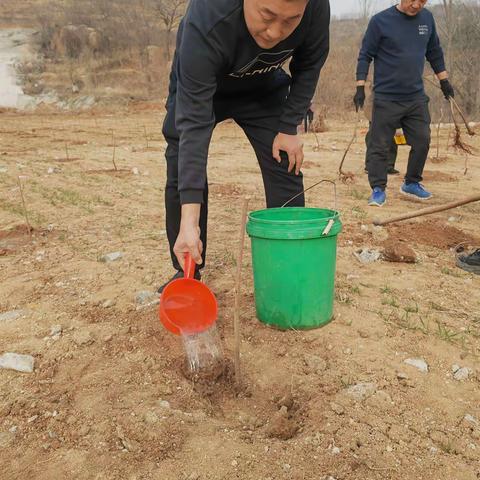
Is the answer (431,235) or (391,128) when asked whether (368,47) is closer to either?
(391,128)

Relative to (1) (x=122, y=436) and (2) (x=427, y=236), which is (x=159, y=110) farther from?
(1) (x=122, y=436)

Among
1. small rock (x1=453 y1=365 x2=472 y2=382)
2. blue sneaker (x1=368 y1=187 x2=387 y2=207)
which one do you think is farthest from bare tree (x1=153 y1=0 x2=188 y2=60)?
small rock (x1=453 y1=365 x2=472 y2=382)

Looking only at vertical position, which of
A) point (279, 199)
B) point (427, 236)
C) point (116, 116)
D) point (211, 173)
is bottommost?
point (116, 116)

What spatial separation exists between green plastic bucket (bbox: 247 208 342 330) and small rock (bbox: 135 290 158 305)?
0.63 meters

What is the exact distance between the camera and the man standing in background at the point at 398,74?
4.48 meters

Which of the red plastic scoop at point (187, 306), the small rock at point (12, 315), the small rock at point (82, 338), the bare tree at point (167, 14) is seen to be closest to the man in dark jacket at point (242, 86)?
the red plastic scoop at point (187, 306)

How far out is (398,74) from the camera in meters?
4.50

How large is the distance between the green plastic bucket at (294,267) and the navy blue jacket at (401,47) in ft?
8.79

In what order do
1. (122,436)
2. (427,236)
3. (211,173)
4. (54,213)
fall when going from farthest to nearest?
(211,173) → (54,213) → (427,236) → (122,436)

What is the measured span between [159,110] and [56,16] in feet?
58.0

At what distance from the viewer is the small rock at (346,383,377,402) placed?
1.90m

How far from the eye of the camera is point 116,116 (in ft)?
61.1

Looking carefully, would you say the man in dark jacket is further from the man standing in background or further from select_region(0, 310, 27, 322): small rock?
the man standing in background

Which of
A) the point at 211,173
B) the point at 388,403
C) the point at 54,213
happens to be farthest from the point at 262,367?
the point at 211,173
